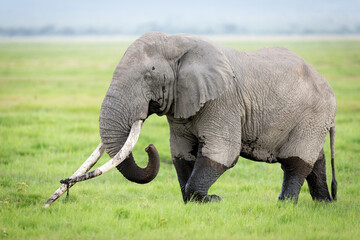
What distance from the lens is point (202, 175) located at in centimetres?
679

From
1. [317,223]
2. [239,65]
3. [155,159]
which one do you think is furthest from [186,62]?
[317,223]

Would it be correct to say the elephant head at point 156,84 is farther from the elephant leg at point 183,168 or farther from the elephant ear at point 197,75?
the elephant leg at point 183,168

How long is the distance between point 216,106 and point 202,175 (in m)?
0.87

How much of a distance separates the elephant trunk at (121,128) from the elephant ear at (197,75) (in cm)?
50

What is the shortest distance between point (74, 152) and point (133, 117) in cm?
552

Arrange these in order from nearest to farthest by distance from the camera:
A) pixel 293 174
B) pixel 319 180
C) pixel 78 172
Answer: pixel 78 172 → pixel 293 174 → pixel 319 180

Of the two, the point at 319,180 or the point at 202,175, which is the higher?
the point at 202,175

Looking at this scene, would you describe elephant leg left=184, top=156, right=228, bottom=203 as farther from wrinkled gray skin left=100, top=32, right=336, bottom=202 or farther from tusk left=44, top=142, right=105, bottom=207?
tusk left=44, top=142, right=105, bottom=207

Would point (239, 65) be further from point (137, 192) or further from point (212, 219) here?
point (137, 192)

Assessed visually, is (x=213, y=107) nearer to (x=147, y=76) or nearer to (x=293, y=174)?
(x=147, y=76)

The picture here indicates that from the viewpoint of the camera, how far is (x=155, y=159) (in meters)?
6.52

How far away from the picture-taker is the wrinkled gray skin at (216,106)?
6.52 metres

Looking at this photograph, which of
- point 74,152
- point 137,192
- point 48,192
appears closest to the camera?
point 48,192

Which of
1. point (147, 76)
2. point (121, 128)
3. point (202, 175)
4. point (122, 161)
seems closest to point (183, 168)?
point (202, 175)
